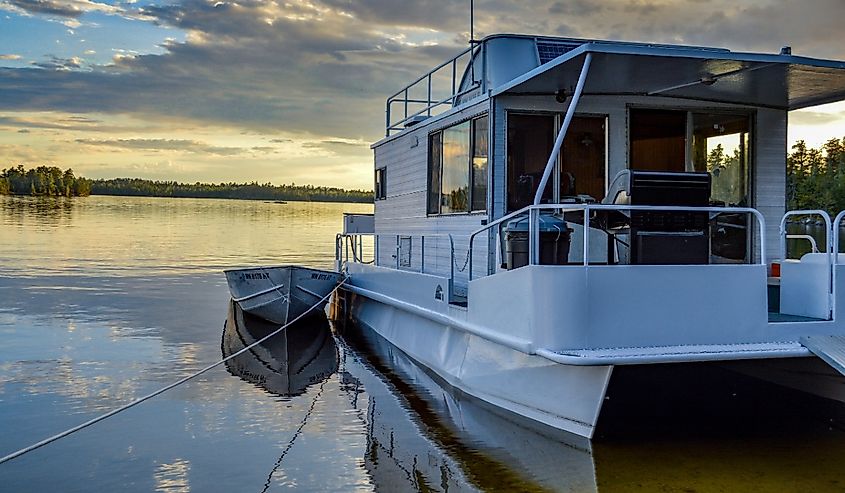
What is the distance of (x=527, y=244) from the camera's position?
8.09m

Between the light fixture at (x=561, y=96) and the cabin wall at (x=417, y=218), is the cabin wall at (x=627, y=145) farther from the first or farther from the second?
the cabin wall at (x=417, y=218)

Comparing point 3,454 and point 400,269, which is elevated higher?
point 400,269

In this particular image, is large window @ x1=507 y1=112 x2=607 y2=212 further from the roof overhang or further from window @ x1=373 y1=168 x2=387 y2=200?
window @ x1=373 y1=168 x2=387 y2=200

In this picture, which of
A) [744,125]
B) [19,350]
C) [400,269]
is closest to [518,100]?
[744,125]

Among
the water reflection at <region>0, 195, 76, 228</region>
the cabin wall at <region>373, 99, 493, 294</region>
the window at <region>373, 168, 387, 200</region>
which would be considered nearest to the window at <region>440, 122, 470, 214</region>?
the cabin wall at <region>373, 99, 493, 294</region>

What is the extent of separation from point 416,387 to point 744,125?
16.3 feet

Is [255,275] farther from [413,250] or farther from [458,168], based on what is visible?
[458,168]

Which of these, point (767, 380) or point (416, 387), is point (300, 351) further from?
point (767, 380)

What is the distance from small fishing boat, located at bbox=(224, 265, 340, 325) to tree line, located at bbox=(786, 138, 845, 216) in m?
64.4

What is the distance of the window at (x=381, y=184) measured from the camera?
15.3 metres

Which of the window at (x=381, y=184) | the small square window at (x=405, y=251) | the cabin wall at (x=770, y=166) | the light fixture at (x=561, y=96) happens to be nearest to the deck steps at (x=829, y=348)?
the cabin wall at (x=770, y=166)

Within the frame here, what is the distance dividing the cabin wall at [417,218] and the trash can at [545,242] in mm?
1468

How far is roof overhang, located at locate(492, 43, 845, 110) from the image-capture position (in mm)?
7449

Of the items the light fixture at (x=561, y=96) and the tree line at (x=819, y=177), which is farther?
the tree line at (x=819, y=177)
